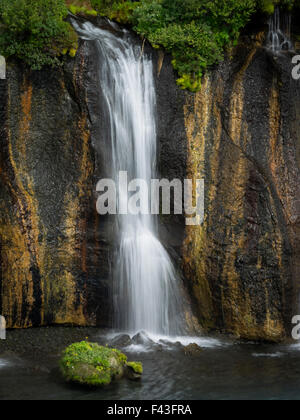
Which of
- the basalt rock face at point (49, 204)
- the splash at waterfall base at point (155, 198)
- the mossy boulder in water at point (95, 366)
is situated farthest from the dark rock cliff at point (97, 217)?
the mossy boulder in water at point (95, 366)

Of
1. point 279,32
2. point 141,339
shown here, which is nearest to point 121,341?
point 141,339

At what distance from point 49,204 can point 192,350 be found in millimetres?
4550

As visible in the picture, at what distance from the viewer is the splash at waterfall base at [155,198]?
12.9m

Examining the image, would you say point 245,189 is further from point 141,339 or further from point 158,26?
point 158,26

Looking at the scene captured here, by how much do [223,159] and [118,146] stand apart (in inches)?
101

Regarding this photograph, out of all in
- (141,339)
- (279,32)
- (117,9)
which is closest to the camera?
(141,339)

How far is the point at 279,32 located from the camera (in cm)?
1452

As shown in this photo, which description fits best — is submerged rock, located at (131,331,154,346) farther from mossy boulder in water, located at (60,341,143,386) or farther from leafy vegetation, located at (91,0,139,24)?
leafy vegetation, located at (91,0,139,24)

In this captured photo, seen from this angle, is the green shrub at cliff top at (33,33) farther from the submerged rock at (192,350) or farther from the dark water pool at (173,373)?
the submerged rock at (192,350)

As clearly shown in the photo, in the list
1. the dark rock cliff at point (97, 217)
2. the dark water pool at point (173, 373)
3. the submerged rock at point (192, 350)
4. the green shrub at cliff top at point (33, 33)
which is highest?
the green shrub at cliff top at point (33, 33)

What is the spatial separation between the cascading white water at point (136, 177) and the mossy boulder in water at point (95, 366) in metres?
2.45

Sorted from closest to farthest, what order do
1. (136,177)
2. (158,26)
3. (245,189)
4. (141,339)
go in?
(141,339) → (245,189) → (136,177) → (158,26)

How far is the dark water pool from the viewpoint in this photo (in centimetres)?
912

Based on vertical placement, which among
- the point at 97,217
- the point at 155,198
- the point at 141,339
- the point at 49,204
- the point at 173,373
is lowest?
the point at 173,373
